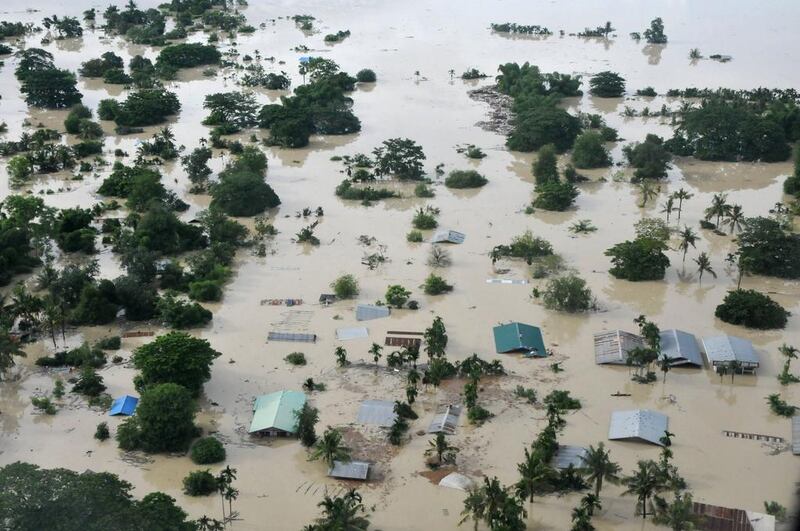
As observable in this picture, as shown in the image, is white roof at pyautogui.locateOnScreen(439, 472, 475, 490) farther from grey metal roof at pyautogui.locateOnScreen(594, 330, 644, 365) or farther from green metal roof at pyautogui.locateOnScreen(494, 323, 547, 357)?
grey metal roof at pyautogui.locateOnScreen(594, 330, 644, 365)

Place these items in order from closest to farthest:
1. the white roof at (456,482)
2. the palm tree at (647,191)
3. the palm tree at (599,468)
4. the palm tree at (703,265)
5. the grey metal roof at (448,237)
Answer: the palm tree at (599,468)
the white roof at (456,482)
the palm tree at (703,265)
the grey metal roof at (448,237)
the palm tree at (647,191)

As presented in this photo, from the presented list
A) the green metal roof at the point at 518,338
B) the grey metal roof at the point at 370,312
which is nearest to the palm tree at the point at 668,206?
the green metal roof at the point at 518,338

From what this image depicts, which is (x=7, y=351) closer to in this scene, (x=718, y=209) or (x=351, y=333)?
(x=351, y=333)

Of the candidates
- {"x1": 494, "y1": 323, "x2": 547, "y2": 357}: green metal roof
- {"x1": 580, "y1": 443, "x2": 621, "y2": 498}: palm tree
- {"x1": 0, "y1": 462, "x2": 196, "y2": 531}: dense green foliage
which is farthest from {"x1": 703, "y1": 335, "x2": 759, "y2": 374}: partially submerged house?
{"x1": 0, "y1": 462, "x2": 196, "y2": 531}: dense green foliage

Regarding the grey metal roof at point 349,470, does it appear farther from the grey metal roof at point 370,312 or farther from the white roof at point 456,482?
the grey metal roof at point 370,312

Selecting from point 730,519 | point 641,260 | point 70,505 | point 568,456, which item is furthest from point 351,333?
point 70,505

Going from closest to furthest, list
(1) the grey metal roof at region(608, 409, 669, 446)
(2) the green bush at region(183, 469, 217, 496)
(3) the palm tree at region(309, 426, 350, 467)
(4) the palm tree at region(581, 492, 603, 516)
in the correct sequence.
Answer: (4) the palm tree at region(581, 492, 603, 516), (2) the green bush at region(183, 469, 217, 496), (3) the palm tree at region(309, 426, 350, 467), (1) the grey metal roof at region(608, 409, 669, 446)

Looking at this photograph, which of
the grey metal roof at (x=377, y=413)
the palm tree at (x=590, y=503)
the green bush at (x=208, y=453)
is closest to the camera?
the palm tree at (x=590, y=503)
